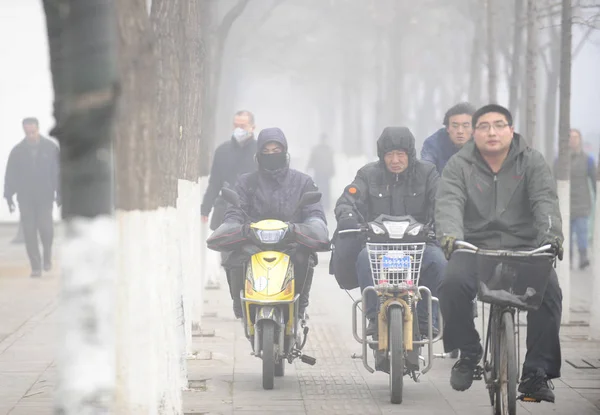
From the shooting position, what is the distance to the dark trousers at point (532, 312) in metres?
7.39

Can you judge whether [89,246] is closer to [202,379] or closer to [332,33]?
[202,379]

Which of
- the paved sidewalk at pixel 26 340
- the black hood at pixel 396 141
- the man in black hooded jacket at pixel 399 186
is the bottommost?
the paved sidewalk at pixel 26 340

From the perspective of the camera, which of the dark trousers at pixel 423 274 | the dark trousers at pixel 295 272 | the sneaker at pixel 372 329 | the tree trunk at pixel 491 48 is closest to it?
the sneaker at pixel 372 329

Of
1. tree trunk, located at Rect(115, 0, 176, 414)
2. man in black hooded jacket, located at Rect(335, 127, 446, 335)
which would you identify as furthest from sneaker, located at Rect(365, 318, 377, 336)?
tree trunk, located at Rect(115, 0, 176, 414)

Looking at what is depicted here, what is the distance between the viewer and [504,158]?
25.0 feet

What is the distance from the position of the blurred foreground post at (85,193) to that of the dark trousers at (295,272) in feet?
10.8

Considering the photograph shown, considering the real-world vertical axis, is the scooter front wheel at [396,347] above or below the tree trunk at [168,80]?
below

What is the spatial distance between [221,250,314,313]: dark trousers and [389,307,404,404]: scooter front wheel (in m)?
1.07

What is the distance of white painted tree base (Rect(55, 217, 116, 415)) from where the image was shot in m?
5.61

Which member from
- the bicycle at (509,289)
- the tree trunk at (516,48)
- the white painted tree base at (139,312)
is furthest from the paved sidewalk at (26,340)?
the tree trunk at (516,48)

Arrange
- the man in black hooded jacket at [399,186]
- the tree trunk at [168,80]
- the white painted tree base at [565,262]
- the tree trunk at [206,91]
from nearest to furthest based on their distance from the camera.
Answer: the tree trunk at [168,80] < the man in black hooded jacket at [399,186] < the white painted tree base at [565,262] < the tree trunk at [206,91]

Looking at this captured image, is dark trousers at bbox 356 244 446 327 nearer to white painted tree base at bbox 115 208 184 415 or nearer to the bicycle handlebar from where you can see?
→ the bicycle handlebar

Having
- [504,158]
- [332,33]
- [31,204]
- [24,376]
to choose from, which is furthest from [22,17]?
[504,158]

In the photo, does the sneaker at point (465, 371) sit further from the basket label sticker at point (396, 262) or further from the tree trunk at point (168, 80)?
the tree trunk at point (168, 80)
